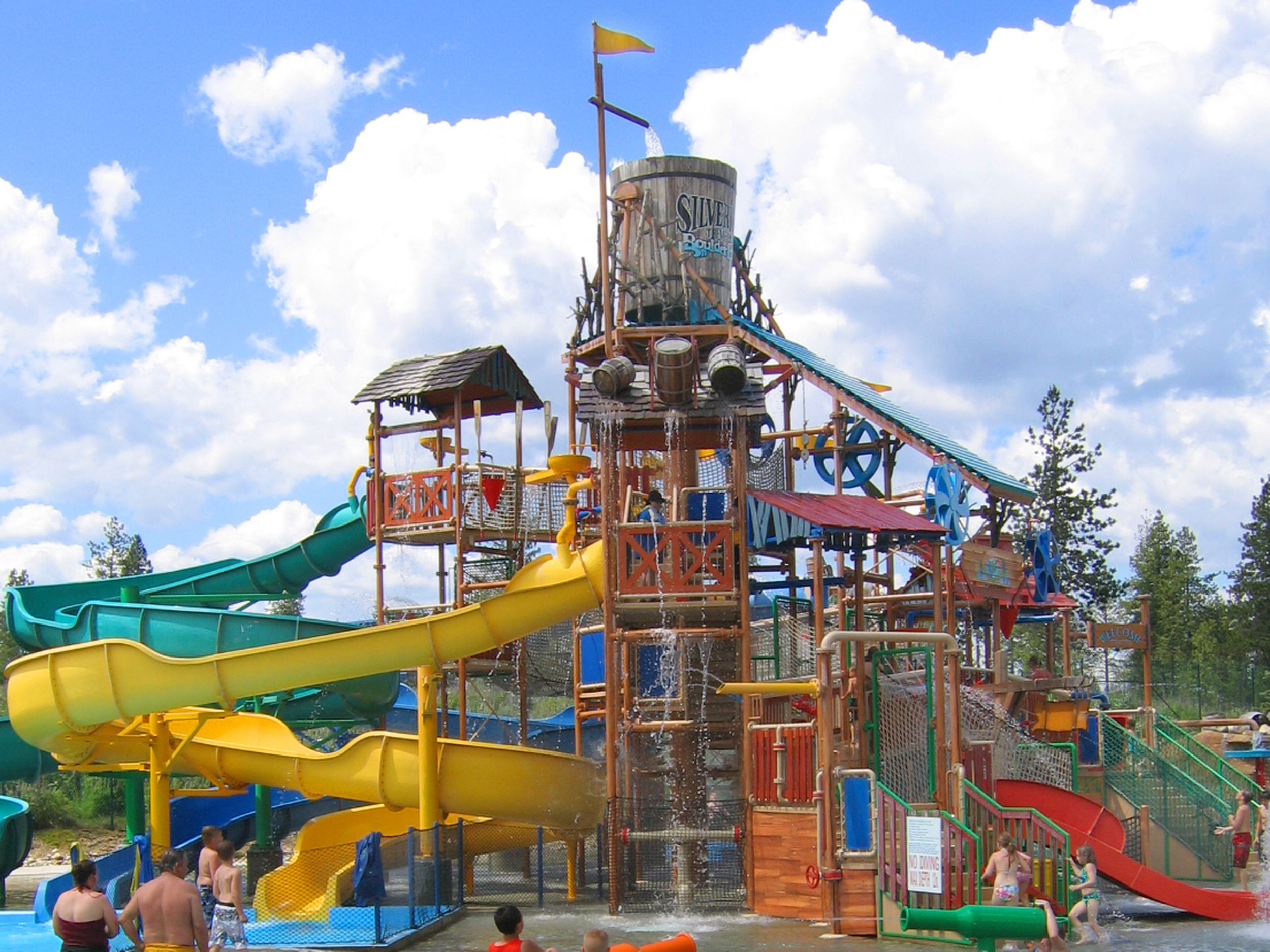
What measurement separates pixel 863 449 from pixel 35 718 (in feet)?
40.8

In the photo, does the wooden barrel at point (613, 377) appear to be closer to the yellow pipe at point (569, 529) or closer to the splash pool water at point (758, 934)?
the yellow pipe at point (569, 529)

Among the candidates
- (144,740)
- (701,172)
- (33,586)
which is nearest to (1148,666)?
(701,172)

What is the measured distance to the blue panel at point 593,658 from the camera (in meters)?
24.7

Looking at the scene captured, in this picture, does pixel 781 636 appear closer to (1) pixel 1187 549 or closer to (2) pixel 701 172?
(2) pixel 701 172

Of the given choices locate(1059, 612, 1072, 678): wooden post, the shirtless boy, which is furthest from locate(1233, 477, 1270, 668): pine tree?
the shirtless boy

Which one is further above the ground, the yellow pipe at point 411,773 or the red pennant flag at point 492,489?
the red pennant flag at point 492,489

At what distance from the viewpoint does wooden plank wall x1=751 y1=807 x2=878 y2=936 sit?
55.8 feet

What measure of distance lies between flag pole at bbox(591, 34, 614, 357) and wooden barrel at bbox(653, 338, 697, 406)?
2006 millimetres

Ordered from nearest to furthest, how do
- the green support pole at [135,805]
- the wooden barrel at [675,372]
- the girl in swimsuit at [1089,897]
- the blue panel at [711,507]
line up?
1. the girl in swimsuit at [1089,897]
2. the wooden barrel at [675,372]
3. the blue panel at [711,507]
4. the green support pole at [135,805]

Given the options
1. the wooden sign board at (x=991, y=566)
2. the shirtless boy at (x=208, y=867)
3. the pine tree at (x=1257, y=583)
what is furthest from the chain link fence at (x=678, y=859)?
the pine tree at (x=1257, y=583)

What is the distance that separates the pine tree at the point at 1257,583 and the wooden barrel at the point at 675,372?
36.3 m

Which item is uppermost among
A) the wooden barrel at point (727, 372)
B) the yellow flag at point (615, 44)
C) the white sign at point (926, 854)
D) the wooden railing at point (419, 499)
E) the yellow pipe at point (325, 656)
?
the yellow flag at point (615, 44)

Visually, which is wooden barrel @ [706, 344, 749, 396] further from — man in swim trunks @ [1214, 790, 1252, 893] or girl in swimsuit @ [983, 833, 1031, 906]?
man in swim trunks @ [1214, 790, 1252, 893]

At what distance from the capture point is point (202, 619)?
75.7 ft
